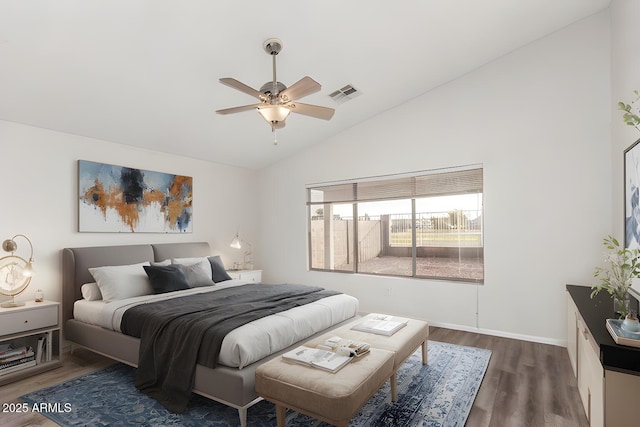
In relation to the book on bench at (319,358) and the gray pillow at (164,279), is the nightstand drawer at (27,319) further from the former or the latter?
the book on bench at (319,358)

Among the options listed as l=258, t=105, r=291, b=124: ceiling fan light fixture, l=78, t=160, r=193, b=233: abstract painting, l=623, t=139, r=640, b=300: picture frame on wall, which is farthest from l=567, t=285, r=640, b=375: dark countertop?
l=78, t=160, r=193, b=233: abstract painting

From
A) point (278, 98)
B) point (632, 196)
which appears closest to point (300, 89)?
point (278, 98)

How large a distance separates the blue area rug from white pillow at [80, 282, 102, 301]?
0.79 m

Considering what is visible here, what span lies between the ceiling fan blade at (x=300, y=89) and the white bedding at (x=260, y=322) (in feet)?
5.80

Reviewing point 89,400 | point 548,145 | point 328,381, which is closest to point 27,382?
point 89,400

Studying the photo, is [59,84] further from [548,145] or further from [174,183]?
[548,145]

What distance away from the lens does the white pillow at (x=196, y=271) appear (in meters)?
4.18

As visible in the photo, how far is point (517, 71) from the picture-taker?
4.08m

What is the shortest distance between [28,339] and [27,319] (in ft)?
1.71

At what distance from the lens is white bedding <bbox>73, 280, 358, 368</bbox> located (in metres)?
2.41

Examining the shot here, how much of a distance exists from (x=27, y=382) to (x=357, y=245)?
411 cm

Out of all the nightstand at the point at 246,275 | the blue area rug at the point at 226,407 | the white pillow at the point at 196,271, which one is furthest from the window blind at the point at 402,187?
the blue area rug at the point at 226,407

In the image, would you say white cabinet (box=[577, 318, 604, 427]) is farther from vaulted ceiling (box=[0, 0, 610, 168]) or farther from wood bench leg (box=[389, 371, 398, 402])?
vaulted ceiling (box=[0, 0, 610, 168])

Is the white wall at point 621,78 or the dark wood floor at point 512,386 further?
the white wall at point 621,78
